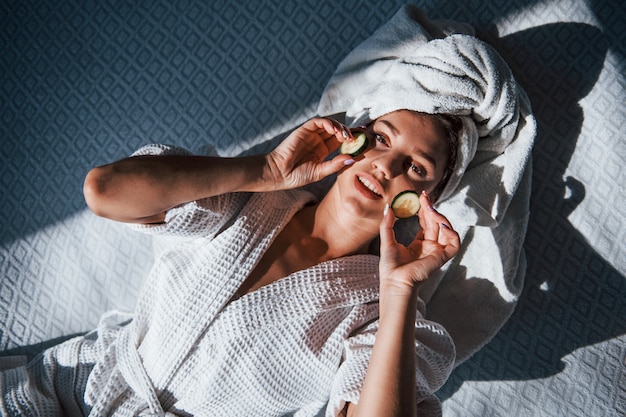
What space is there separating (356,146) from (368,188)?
11 centimetres

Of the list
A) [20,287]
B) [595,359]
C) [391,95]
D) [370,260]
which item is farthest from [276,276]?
[595,359]

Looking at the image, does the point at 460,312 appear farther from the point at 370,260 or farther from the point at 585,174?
the point at 585,174

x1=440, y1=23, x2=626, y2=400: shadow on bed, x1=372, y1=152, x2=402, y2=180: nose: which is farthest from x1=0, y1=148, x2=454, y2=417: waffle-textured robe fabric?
x1=440, y1=23, x2=626, y2=400: shadow on bed

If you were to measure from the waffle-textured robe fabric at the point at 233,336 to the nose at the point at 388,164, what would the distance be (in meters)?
0.31

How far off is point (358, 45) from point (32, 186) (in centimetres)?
117

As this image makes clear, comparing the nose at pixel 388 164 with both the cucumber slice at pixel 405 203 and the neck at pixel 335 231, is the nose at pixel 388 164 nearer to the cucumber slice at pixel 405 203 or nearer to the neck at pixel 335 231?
the cucumber slice at pixel 405 203

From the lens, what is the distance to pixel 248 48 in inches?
67.6

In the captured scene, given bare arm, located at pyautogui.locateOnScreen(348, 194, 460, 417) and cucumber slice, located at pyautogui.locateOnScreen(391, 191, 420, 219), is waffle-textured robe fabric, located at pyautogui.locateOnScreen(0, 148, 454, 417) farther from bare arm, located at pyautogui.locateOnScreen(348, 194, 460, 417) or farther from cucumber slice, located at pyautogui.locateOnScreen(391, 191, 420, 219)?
cucumber slice, located at pyautogui.locateOnScreen(391, 191, 420, 219)

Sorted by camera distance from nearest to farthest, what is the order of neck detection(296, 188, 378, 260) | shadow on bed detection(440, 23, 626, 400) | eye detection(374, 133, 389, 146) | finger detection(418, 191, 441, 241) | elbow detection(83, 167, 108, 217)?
elbow detection(83, 167, 108, 217), finger detection(418, 191, 441, 241), eye detection(374, 133, 389, 146), neck detection(296, 188, 378, 260), shadow on bed detection(440, 23, 626, 400)

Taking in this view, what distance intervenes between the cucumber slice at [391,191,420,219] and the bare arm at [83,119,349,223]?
6.4 inches

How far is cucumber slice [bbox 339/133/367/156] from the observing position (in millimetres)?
1283

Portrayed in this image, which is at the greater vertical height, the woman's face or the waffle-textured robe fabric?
the woman's face

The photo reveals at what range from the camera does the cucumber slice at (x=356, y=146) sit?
1.28 meters

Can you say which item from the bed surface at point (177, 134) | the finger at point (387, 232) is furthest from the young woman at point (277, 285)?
the bed surface at point (177, 134)
